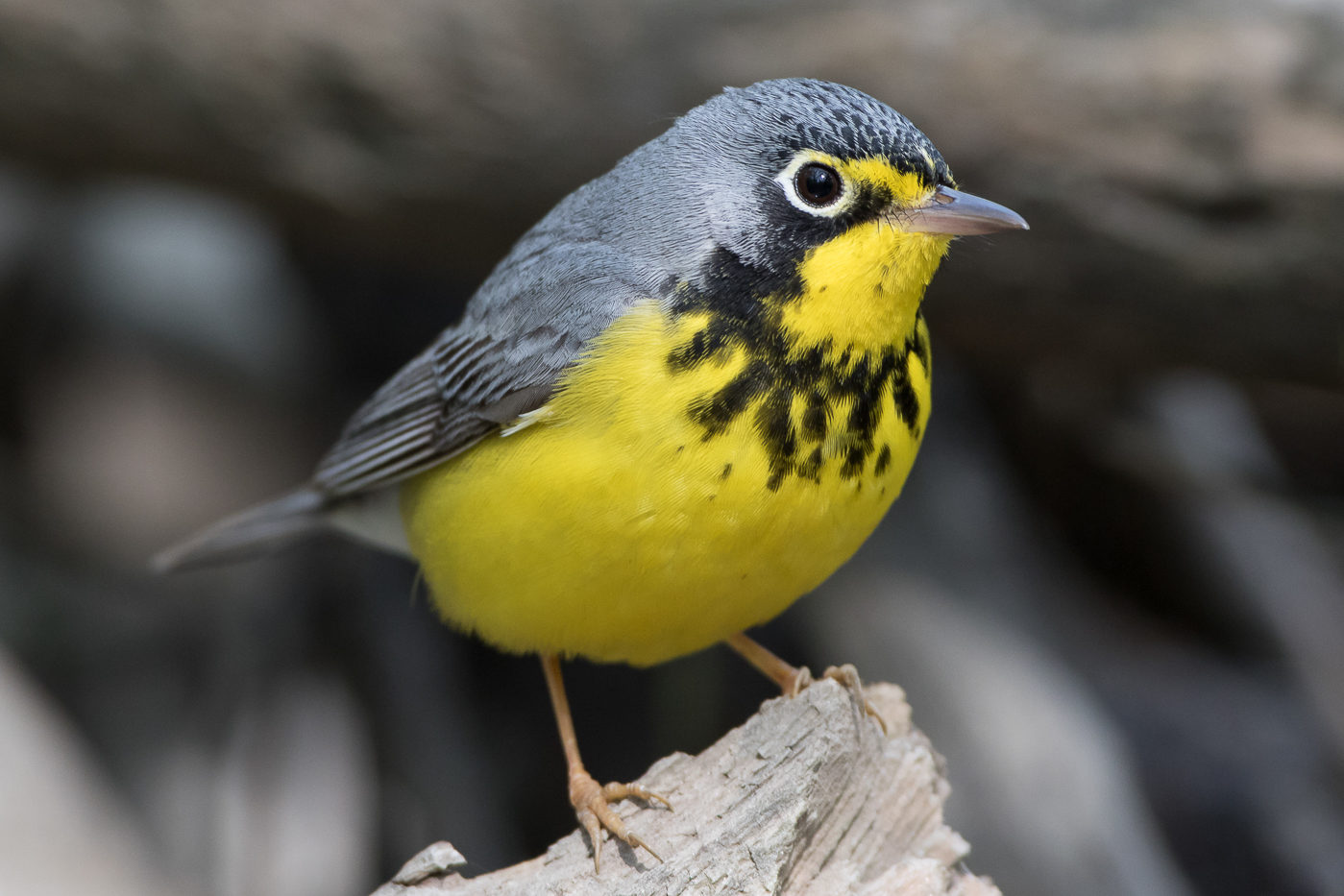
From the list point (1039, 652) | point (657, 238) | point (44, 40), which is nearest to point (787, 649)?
point (1039, 652)

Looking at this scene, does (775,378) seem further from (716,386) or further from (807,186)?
(807,186)

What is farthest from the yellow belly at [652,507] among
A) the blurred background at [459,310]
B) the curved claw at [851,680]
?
the blurred background at [459,310]

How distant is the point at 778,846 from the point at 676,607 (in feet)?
2.45

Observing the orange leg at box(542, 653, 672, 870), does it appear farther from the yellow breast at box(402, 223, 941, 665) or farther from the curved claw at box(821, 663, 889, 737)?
the curved claw at box(821, 663, 889, 737)

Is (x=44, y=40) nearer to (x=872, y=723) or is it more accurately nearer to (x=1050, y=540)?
(x=872, y=723)

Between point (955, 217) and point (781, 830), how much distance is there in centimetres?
161

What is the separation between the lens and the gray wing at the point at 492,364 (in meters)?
3.75

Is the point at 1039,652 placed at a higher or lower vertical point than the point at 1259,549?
lower

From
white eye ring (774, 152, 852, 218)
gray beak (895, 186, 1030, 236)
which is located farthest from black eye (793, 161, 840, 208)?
gray beak (895, 186, 1030, 236)

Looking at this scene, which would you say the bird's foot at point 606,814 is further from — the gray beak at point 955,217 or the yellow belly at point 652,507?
the gray beak at point 955,217

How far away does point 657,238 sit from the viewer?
12.1 ft

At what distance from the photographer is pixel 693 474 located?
335cm

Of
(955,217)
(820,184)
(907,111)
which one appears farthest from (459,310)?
(955,217)

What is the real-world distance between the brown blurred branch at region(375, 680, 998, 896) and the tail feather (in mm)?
2227
